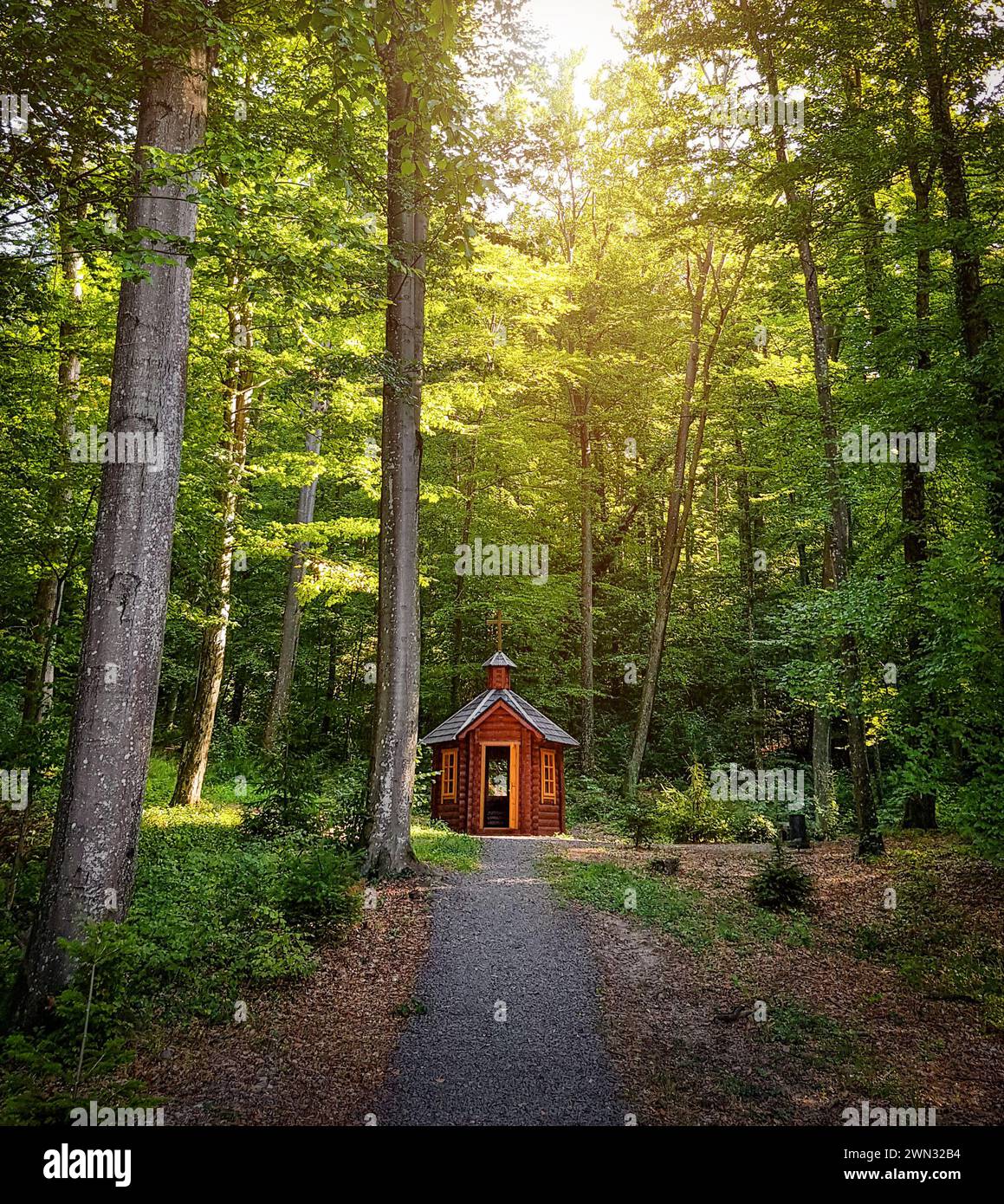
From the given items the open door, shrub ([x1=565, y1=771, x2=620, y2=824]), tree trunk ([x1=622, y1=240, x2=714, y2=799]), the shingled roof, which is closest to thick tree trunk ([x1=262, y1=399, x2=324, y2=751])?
the shingled roof

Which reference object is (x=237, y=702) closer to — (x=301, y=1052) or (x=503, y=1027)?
(x=301, y=1052)

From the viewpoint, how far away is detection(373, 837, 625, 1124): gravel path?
4258 millimetres

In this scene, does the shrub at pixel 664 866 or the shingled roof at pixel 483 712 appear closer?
the shrub at pixel 664 866

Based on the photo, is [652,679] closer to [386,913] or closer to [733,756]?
[733,756]

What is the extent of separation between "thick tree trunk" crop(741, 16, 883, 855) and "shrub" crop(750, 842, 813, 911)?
283cm

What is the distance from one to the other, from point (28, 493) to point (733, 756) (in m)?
20.9

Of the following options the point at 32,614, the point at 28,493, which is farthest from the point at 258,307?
the point at 32,614

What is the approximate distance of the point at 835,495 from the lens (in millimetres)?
11758

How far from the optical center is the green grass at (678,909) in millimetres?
7586

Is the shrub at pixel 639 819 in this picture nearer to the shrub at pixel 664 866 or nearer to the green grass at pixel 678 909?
the shrub at pixel 664 866

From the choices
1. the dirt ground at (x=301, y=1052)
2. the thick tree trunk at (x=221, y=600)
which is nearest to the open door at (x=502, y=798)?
the thick tree trunk at (x=221, y=600)

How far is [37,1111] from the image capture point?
3252mm

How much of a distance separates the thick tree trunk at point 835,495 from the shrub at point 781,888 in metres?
2.83

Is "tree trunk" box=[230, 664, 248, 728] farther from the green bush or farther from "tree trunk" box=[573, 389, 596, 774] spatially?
the green bush
